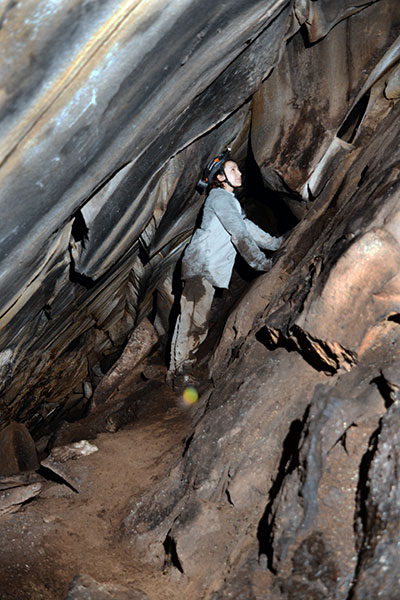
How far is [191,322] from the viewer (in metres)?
5.43

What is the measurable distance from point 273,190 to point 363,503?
3631 millimetres

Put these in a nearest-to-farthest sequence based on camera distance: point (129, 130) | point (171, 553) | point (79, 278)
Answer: point (171, 553)
point (129, 130)
point (79, 278)

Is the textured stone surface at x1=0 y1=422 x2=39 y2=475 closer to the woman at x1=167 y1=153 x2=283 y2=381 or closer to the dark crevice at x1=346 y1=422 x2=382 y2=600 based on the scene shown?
the woman at x1=167 y1=153 x2=283 y2=381

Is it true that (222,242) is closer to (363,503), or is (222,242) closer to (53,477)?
(53,477)

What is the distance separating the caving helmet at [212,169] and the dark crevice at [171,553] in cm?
344

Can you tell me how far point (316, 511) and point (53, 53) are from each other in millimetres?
2771

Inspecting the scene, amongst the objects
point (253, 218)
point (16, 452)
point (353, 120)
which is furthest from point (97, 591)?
point (253, 218)

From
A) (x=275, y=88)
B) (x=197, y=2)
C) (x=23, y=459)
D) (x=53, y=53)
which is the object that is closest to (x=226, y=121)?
(x=275, y=88)

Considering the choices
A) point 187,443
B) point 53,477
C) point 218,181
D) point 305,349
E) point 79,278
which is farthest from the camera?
point 79,278

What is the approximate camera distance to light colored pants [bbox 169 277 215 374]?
5293mm

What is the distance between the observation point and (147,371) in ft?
20.1

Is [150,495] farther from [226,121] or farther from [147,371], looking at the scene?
[226,121]

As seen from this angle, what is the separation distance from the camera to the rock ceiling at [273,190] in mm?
2479

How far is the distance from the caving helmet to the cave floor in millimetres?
2407
